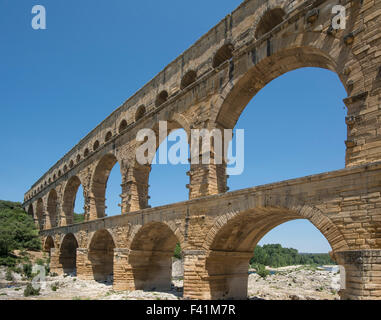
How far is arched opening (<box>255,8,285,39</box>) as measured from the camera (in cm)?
999

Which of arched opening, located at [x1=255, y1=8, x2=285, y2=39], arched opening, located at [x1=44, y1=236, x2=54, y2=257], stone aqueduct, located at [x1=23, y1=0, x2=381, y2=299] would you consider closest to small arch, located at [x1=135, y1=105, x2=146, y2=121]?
stone aqueduct, located at [x1=23, y1=0, x2=381, y2=299]

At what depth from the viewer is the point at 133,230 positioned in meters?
13.3

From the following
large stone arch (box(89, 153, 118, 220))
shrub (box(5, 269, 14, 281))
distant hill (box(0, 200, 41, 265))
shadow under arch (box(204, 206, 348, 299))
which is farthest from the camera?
distant hill (box(0, 200, 41, 265))

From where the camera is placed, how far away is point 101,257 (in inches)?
701

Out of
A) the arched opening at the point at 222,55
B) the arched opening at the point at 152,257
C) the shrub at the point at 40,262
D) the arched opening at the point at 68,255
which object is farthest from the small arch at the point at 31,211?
the arched opening at the point at 222,55

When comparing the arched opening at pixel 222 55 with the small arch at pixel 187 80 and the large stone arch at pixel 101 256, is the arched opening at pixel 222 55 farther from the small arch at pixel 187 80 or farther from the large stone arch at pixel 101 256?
the large stone arch at pixel 101 256

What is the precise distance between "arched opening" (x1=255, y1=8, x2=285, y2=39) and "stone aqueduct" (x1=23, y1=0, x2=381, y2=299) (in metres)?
0.03

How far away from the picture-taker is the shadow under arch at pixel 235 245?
925cm

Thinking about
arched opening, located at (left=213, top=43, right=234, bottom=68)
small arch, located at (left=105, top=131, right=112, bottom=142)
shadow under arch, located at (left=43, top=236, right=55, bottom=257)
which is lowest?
shadow under arch, located at (left=43, top=236, right=55, bottom=257)

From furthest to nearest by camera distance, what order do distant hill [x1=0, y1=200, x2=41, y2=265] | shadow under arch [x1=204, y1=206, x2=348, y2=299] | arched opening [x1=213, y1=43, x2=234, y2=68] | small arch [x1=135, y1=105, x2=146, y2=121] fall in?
distant hill [x1=0, y1=200, x2=41, y2=265] → small arch [x1=135, y1=105, x2=146, y2=121] → arched opening [x1=213, y1=43, x2=234, y2=68] → shadow under arch [x1=204, y1=206, x2=348, y2=299]

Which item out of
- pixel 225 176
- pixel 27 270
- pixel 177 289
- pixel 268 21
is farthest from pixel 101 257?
pixel 268 21

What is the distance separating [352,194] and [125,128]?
40.0 ft

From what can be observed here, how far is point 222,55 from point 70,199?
17.8 metres

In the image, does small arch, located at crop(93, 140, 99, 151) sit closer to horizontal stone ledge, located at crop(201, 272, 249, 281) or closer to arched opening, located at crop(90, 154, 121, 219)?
arched opening, located at crop(90, 154, 121, 219)
